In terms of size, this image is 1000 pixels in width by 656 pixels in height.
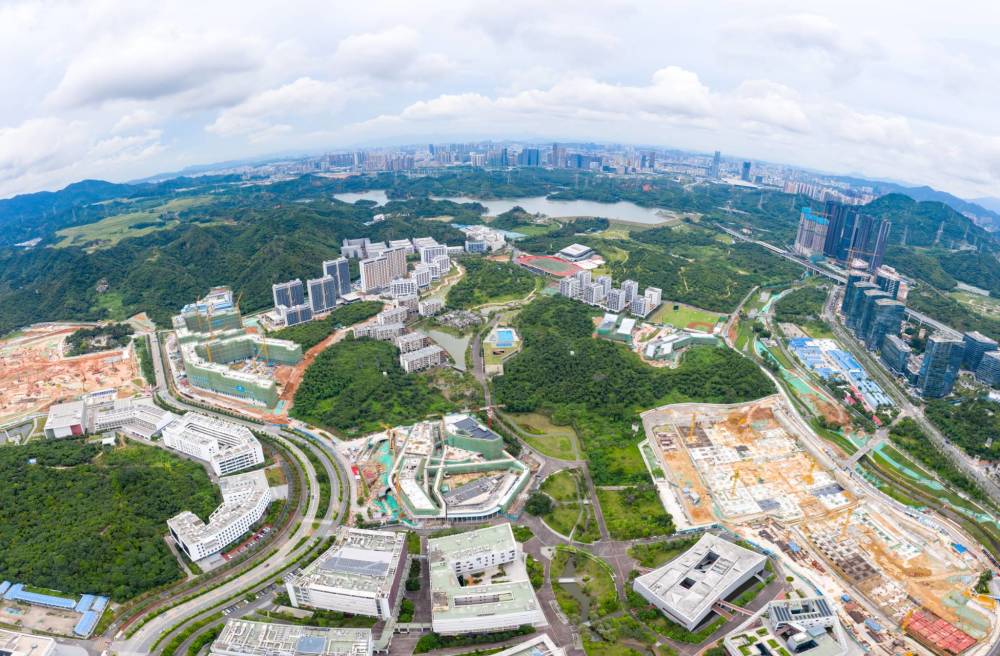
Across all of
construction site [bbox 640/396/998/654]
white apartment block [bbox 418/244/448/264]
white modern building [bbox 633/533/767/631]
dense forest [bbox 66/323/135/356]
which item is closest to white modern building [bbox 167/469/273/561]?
white modern building [bbox 633/533/767/631]

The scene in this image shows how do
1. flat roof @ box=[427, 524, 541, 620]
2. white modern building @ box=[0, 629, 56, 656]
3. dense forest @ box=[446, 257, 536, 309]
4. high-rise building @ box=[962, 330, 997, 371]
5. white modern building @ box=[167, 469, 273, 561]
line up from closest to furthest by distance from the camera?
white modern building @ box=[0, 629, 56, 656] < flat roof @ box=[427, 524, 541, 620] < white modern building @ box=[167, 469, 273, 561] < high-rise building @ box=[962, 330, 997, 371] < dense forest @ box=[446, 257, 536, 309]

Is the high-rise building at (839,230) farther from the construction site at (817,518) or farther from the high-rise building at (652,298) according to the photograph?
the construction site at (817,518)

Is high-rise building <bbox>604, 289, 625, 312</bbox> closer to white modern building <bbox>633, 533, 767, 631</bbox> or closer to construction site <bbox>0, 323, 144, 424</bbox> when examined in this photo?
white modern building <bbox>633, 533, 767, 631</bbox>

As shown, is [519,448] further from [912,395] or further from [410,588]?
[912,395]

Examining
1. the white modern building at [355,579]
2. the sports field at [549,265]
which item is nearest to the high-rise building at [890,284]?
the sports field at [549,265]

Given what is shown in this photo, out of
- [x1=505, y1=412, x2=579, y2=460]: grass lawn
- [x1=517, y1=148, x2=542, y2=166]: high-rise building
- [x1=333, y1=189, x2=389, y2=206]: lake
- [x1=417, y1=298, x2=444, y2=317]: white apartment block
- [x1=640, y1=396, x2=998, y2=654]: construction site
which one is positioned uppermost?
[x1=517, y1=148, x2=542, y2=166]: high-rise building

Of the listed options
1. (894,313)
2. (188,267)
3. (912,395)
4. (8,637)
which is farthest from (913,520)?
(188,267)

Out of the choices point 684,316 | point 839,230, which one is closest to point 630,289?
point 684,316

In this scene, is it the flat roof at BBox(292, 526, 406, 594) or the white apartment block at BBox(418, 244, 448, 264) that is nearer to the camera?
the flat roof at BBox(292, 526, 406, 594)
